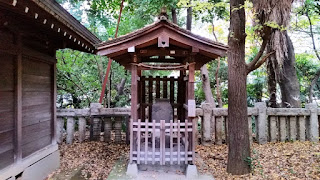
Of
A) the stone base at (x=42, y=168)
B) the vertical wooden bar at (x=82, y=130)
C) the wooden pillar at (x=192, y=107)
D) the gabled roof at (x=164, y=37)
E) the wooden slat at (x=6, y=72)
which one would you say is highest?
the gabled roof at (x=164, y=37)

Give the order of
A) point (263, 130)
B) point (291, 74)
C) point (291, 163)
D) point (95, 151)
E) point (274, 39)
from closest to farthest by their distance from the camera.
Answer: point (291, 163) → point (274, 39) → point (95, 151) → point (263, 130) → point (291, 74)

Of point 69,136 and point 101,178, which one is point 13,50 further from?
point 69,136

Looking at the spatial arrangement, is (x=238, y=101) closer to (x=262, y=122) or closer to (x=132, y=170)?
(x=132, y=170)

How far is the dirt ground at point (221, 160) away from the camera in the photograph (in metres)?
4.78

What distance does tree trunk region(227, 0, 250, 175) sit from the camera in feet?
15.4

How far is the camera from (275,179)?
443 centimetres

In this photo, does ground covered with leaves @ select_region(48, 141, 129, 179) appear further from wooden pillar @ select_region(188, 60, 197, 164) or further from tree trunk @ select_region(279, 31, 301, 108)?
tree trunk @ select_region(279, 31, 301, 108)

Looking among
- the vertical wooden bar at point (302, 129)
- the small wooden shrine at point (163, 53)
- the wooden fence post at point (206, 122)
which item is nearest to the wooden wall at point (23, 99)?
the small wooden shrine at point (163, 53)

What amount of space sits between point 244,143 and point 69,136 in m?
5.55

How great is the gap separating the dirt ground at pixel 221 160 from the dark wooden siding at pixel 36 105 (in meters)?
0.91

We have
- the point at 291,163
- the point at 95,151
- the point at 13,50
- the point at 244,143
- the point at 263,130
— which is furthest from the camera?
the point at 263,130

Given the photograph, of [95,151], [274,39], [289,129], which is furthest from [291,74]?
[95,151]

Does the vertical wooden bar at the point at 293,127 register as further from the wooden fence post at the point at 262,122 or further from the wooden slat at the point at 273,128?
the wooden fence post at the point at 262,122

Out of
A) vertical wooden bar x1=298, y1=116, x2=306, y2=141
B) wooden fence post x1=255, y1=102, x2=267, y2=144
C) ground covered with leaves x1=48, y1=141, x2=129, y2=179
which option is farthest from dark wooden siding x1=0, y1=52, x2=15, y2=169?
vertical wooden bar x1=298, y1=116, x2=306, y2=141
